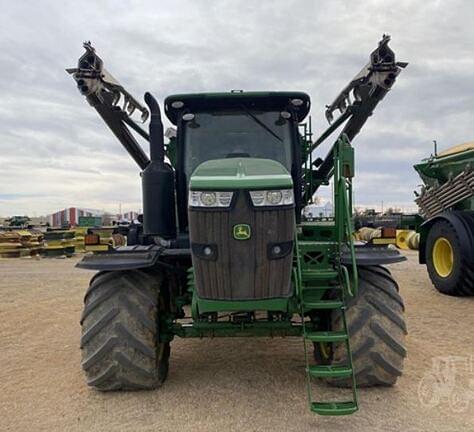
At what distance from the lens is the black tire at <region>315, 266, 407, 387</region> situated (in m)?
4.11

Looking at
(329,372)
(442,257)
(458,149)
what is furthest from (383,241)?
(458,149)

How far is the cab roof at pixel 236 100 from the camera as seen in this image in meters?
4.62

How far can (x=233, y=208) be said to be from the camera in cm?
340

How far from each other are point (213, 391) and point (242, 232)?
5.59ft

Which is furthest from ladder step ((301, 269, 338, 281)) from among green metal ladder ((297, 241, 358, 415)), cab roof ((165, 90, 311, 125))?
cab roof ((165, 90, 311, 125))

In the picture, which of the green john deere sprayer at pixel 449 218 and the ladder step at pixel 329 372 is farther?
the green john deere sprayer at pixel 449 218

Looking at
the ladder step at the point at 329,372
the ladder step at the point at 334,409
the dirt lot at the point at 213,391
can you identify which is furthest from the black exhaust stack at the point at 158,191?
the ladder step at the point at 334,409

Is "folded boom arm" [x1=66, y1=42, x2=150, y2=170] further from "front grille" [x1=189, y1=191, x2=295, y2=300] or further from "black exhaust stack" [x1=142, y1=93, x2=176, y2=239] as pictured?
"front grille" [x1=189, y1=191, x2=295, y2=300]

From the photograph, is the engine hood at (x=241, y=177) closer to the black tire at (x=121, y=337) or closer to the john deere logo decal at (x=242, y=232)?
the john deere logo decal at (x=242, y=232)

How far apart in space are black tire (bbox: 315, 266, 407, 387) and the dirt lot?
0.19m

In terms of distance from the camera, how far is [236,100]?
469 centimetres

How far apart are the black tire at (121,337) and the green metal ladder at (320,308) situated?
134cm

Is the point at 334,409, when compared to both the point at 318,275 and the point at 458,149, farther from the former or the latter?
the point at 458,149

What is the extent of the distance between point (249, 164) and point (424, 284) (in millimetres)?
8625
